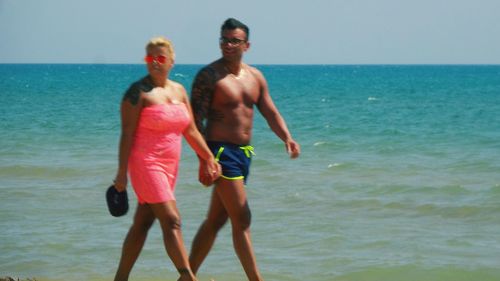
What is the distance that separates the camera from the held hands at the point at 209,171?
6.07m

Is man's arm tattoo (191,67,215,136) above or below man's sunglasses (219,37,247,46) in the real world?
below

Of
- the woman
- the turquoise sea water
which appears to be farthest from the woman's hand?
the turquoise sea water

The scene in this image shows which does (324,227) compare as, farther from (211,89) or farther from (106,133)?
(106,133)

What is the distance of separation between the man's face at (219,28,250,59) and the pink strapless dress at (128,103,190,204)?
0.59 metres

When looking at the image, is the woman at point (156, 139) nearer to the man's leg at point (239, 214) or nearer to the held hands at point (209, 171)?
the held hands at point (209, 171)

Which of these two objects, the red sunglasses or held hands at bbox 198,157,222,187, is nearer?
Answer: the red sunglasses

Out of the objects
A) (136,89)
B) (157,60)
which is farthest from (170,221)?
(157,60)

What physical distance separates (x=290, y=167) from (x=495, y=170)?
10.9 ft

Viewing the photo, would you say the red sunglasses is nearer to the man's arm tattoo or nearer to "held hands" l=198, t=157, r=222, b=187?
the man's arm tattoo

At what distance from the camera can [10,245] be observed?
8961mm

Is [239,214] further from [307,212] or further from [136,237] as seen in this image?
[307,212]

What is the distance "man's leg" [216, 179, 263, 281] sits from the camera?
625 centimetres

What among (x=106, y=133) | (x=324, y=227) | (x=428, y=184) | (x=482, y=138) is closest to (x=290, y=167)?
(x=428, y=184)

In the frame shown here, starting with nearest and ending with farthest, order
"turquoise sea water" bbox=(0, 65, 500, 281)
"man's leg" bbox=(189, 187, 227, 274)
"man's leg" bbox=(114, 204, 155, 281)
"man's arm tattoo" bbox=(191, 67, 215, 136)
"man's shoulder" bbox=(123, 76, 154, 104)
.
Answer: "man's shoulder" bbox=(123, 76, 154, 104)
"man's leg" bbox=(114, 204, 155, 281)
"man's arm tattoo" bbox=(191, 67, 215, 136)
"man's leg" bbox=(189, 187, 227, 274)
"turquoise sea water" bbox=(0, 65, 500, 281)
